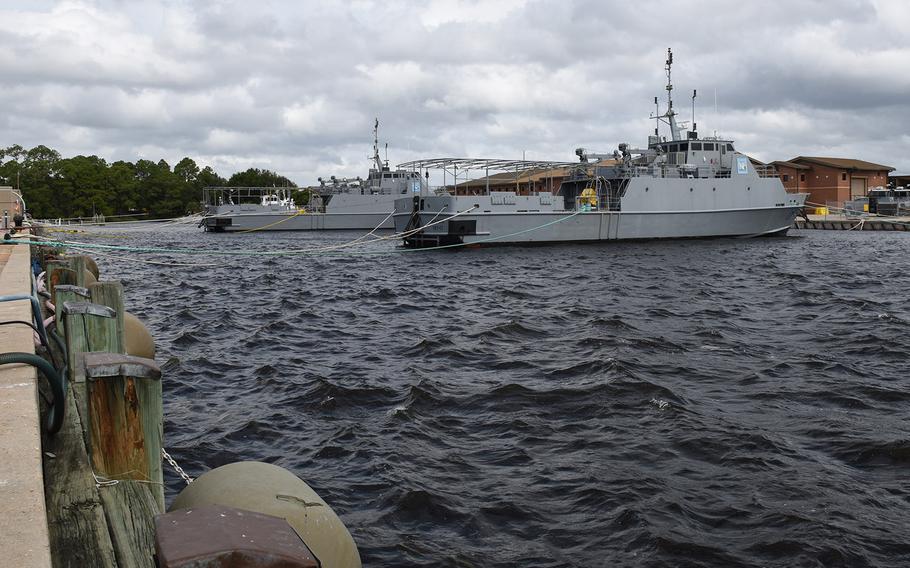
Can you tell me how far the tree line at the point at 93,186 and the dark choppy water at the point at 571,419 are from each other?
310 feet

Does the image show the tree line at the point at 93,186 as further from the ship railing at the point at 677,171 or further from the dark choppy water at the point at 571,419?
the dark choppy water at the point at 571,419

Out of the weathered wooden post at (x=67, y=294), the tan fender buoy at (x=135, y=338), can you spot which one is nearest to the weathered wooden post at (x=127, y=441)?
the weathered wooden post at (x=67, y=294)

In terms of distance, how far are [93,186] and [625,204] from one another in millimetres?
90169

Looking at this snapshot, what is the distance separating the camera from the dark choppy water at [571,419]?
5.22m

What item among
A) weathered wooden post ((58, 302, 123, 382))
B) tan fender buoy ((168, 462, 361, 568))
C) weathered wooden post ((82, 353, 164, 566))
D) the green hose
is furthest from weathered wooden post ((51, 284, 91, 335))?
tan fender buoy ((168, 462, 361, 568))

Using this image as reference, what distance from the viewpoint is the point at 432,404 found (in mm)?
8266

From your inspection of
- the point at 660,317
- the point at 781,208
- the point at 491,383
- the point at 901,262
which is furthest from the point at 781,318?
the point at 781,208

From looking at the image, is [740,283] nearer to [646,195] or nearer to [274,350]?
[274,350]

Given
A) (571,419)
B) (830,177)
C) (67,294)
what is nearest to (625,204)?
(571,419)

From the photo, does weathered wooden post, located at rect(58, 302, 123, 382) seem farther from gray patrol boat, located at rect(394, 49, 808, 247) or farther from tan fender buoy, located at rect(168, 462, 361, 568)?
gray patrol boat, located at rect(394, 49, 808, 247)

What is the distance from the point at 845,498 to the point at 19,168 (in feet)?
383

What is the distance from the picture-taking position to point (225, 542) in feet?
6.36

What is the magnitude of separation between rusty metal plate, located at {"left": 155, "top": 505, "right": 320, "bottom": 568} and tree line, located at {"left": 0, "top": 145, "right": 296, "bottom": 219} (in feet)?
341

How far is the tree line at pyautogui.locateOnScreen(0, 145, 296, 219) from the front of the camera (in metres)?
101
